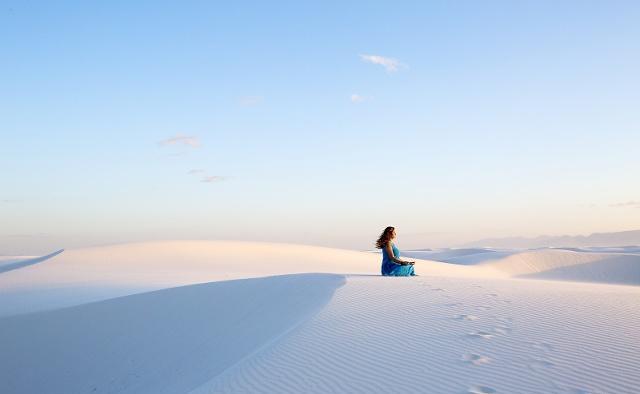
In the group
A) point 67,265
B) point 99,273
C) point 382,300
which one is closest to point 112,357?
point 382,300

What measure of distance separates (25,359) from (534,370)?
9.46 m

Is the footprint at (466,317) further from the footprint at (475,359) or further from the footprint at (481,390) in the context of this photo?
the footprint at (481,390)

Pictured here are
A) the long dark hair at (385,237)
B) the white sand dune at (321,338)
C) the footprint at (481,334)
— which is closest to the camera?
the white sand dune at (321,338)

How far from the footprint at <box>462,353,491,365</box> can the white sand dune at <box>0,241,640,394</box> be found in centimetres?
3

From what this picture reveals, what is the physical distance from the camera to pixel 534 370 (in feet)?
15.2

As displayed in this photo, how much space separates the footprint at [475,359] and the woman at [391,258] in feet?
20.6

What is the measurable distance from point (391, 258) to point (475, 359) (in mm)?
6722

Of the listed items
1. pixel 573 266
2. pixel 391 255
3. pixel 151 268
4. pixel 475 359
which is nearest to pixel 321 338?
pixel 475 359

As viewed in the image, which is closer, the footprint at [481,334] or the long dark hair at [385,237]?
the footprint at [481,334]

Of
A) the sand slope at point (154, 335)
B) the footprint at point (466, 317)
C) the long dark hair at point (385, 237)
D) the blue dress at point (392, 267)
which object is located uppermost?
the long dark hair at point (385, 237)

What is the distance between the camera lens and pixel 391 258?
38.6 feet

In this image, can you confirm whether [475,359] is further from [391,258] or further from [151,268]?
[151,268]

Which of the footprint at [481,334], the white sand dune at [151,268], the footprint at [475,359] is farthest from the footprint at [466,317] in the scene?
the white sand dune at [151,268]

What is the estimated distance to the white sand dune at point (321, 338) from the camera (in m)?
4.80
